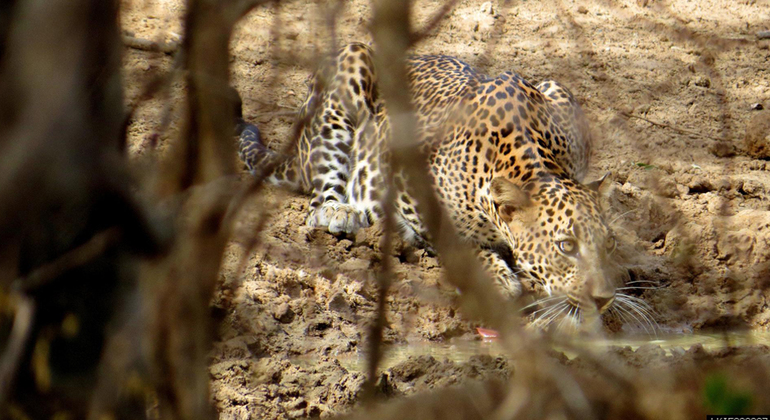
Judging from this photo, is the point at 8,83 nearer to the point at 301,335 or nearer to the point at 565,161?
the point at 301,335

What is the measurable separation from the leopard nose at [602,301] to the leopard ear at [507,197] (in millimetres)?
742

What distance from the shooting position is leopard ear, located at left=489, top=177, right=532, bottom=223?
4980 millimetres

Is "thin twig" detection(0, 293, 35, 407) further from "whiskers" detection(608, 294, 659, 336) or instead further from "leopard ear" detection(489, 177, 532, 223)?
"whiskers" detection(608, 294, 659, 336)

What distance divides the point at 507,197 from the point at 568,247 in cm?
51

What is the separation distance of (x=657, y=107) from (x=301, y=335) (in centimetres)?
479

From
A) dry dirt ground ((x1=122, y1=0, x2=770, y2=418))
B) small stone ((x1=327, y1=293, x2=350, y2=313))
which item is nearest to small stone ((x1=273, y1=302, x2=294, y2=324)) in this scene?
dry dirt ground ((x1=122, y1=0, x2=770, y2=418))

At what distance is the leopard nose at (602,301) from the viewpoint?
4.54 m

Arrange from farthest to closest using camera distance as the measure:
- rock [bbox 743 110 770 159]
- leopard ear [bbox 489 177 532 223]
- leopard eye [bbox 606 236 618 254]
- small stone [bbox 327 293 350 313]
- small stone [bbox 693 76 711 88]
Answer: small stone [bbox 693 76 711 88] < rock [bbox 743 110 770 159] < small stone [bbox 327 293 350 313] < leopard ear [bbox 489 177 532 223] < leopard eye [bbox 606 236 618 254]

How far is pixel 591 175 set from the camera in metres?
7.02

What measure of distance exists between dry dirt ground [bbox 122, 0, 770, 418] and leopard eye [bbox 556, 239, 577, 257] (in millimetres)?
686

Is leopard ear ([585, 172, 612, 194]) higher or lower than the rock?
higher

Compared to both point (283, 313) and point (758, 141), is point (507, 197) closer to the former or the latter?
point (283, 313)

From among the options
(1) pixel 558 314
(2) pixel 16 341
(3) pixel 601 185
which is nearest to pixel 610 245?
(1) pixel 558 314

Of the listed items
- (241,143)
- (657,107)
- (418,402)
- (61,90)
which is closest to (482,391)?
(418,402)
